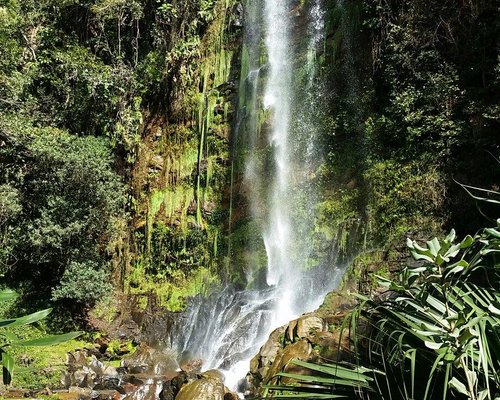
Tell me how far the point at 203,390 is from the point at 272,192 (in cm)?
805

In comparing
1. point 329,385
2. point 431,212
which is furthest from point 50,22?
point 329,385

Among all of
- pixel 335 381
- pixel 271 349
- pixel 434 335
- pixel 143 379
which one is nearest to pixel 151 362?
pixel 143 379

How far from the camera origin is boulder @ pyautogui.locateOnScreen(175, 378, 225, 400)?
7977 millimetres

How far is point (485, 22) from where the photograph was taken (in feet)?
36.8

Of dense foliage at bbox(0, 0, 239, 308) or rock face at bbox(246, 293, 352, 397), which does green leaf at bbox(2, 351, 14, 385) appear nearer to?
rock face at bbox(246, 293, 352, 397)

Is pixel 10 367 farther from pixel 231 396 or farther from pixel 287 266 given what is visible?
pixel 287 266

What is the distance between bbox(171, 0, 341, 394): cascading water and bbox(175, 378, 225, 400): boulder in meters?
1.68

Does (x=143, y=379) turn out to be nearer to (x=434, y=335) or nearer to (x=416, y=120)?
(x=416, y=120)

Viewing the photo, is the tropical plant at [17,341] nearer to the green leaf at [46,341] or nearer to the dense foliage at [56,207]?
the green leaf at [46,341]

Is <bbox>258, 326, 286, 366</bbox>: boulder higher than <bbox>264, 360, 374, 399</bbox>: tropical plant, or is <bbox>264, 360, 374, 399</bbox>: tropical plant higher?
<bbox>264, 360, 374, 399</bbox>: tropical plant

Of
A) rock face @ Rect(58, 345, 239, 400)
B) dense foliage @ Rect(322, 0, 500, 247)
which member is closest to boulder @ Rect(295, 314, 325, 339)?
rock face @ Rect(58, 345, 239, 400)

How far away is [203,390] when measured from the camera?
810 cm

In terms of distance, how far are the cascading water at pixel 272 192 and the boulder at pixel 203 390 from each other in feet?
5.50

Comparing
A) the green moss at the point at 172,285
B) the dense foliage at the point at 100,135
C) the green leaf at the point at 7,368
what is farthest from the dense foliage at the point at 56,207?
the green leaf at the point at 7,368
